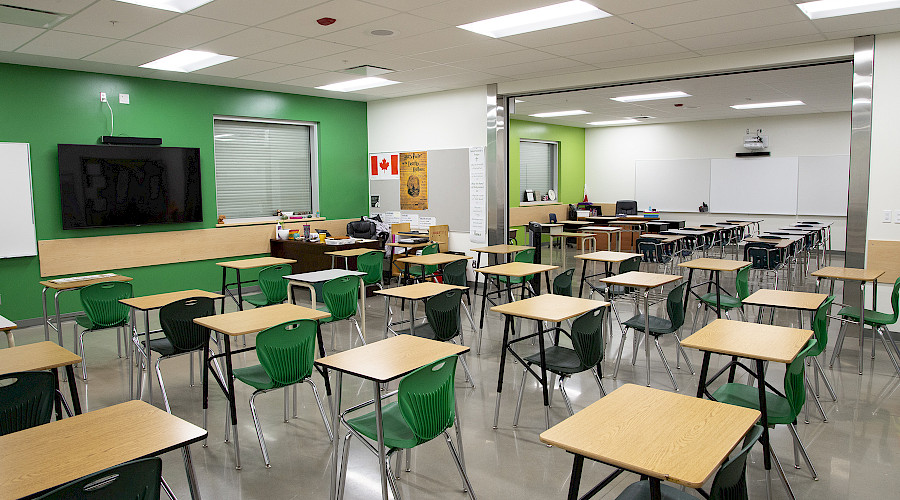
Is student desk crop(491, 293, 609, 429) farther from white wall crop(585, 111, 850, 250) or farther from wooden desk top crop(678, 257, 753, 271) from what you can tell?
white wall crop(585, 111, 850, 250)

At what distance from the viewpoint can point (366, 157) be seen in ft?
34.2

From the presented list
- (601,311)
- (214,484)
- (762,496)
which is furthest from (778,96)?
(214,484)

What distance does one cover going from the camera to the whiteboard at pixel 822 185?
1252 centimetres

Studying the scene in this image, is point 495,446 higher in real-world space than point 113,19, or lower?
lower

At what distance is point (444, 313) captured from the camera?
456cm

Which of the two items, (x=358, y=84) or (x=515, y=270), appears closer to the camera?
(x=515, y=270)

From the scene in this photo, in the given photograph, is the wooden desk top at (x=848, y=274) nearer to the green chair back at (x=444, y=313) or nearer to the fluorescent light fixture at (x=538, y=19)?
the fluorescent light fixture at (x=538, y=19)

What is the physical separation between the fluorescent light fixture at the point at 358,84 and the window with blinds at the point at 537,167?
572 centimetres

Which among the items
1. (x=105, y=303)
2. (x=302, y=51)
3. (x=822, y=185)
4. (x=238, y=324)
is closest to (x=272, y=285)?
(x=105, y=303)

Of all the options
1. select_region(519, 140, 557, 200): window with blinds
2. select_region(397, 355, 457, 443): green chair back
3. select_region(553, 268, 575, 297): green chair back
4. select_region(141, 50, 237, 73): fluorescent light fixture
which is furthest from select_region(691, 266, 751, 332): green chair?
select_region(519, 140, 557, 200): window with blinds

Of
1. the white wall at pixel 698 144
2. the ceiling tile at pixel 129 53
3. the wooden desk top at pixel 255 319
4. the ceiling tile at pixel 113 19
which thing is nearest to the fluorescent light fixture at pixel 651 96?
the white wall at pixel 698 144

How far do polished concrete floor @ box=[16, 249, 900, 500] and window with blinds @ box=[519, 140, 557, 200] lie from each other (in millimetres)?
9131

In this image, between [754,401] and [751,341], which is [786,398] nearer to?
[754,401]

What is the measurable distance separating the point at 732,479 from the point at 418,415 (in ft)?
4.31
